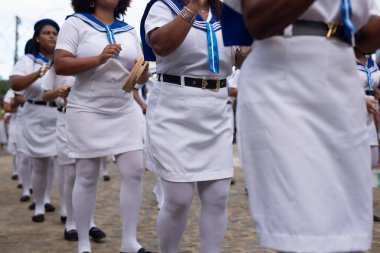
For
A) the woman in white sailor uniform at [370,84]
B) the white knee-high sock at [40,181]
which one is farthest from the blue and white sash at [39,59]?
the woman in white sailor uniform at [370,84]

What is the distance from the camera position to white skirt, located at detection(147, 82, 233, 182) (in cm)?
315

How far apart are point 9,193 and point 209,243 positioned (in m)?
6.53

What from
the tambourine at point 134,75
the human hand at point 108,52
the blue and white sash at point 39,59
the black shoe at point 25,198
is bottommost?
the black shoe at point 25,198

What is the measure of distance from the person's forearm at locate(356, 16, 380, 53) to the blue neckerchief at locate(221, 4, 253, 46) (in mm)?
414

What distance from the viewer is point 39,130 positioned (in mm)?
6570

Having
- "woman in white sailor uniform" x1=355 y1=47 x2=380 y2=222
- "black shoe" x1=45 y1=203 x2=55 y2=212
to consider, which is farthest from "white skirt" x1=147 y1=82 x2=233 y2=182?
"black shoe" x1=45 y1=203 x2=55 y2=212

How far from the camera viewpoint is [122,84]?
4242 mm

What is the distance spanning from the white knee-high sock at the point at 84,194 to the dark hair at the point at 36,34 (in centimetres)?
244

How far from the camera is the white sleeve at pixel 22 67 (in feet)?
20.2

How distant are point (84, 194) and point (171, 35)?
5.83 feet

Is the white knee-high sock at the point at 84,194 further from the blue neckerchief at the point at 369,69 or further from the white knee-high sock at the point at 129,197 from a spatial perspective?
the blue neckerchief at the point at 369,69

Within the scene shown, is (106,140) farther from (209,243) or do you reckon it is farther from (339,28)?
(339,28)

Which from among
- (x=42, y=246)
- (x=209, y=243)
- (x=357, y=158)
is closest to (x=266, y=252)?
(x=209, y=243)

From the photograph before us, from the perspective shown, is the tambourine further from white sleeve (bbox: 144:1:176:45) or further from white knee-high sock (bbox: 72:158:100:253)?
white sleeve (bbox: 144:1:176:45)
